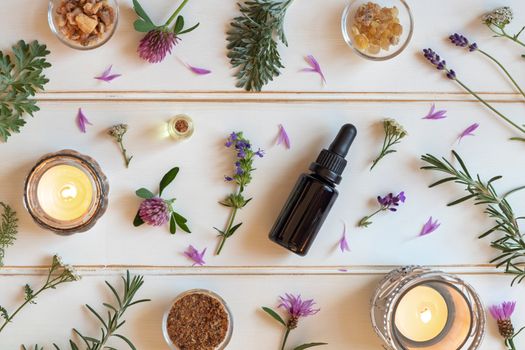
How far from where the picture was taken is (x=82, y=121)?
89 cm

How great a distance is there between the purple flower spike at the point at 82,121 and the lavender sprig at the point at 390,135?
518 mm

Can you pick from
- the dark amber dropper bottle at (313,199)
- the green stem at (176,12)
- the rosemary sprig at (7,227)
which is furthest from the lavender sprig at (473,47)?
the rosemary sprig at (7,227)

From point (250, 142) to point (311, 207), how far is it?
16 centimetres

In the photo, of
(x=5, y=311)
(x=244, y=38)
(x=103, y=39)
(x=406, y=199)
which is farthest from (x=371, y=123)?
(x=5, y=311)

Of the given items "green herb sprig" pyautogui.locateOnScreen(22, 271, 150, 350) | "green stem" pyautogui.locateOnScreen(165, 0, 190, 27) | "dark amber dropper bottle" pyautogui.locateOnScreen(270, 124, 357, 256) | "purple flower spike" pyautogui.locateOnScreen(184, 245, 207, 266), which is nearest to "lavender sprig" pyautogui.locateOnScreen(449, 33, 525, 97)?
"dark amber dropper bottle" pyautogui.locateOnScreen(270, 124, 357, 256)

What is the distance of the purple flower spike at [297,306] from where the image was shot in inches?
35.6

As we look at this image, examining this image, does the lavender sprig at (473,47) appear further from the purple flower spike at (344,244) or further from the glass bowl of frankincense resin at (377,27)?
the purple flower spike at (344,244)

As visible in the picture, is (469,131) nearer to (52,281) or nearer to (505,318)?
(505,318)

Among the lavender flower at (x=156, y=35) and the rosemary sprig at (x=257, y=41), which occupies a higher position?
the rosemary sprig at (x=257, y=41)

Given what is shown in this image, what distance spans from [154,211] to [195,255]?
111 mm

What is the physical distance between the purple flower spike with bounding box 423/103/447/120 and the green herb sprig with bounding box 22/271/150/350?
596 millimetres

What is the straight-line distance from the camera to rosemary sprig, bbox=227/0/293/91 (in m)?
0.87

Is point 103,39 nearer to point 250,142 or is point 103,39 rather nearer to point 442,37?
point 250,142

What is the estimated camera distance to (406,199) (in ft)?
3.03
